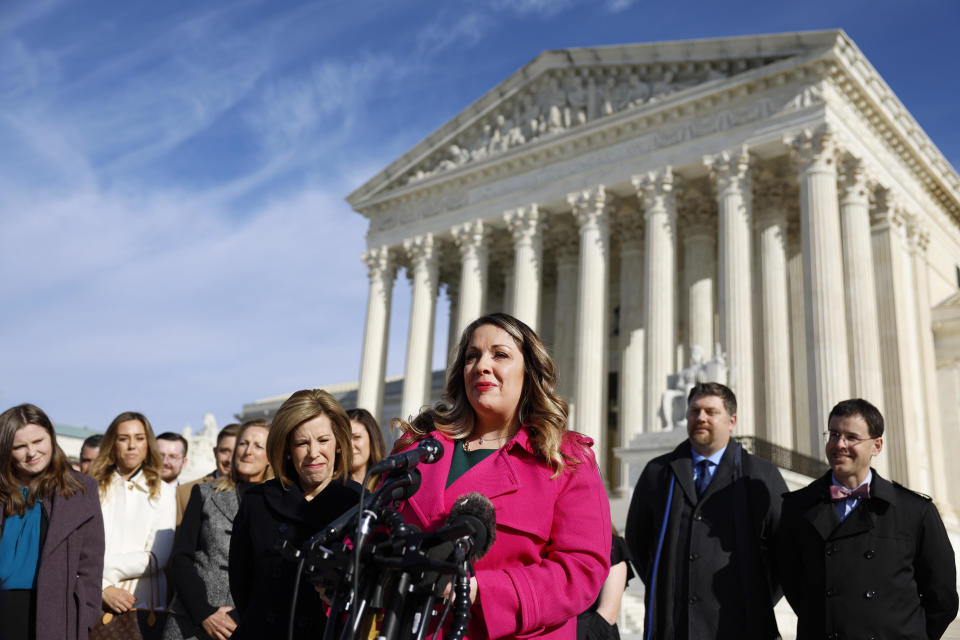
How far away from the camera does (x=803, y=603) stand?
5160 millimetres

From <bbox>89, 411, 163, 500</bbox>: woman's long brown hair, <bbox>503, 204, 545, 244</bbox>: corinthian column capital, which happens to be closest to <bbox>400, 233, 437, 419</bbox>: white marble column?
<bbox>503, 204, 545, 244</bbox>: corinthian column capital

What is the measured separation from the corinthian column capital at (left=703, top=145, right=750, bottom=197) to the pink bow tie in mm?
20548

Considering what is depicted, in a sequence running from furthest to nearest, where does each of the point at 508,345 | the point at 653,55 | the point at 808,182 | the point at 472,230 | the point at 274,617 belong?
the point at 472,230 → the point at 653,55 → the point at 808,182 → the point at 274,617 → the point at 508,345

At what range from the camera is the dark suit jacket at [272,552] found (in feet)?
13.0

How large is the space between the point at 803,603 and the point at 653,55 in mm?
25240

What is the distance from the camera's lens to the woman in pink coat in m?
2.89

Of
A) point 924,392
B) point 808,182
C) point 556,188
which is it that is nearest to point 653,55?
point 556,188

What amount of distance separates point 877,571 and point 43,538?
16.5ft

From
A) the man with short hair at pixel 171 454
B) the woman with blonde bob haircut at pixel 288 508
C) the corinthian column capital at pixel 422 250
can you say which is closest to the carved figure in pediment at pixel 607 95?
the corinthian column capital at pixel 422 250

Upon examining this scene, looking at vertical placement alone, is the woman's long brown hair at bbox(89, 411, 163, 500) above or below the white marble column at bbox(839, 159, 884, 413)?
below

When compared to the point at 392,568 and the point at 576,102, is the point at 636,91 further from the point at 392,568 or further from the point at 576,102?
the point at 392,568

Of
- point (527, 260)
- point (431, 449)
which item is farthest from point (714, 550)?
point (527, 260)

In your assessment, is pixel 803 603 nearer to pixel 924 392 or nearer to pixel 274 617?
pixel 274 617

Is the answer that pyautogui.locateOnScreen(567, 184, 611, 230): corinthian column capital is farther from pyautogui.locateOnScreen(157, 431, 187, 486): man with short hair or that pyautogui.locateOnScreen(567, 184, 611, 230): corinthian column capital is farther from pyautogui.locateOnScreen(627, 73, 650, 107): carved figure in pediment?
pyautogui.locateOnScreen(157, 431, 187, 486): man with short hair
